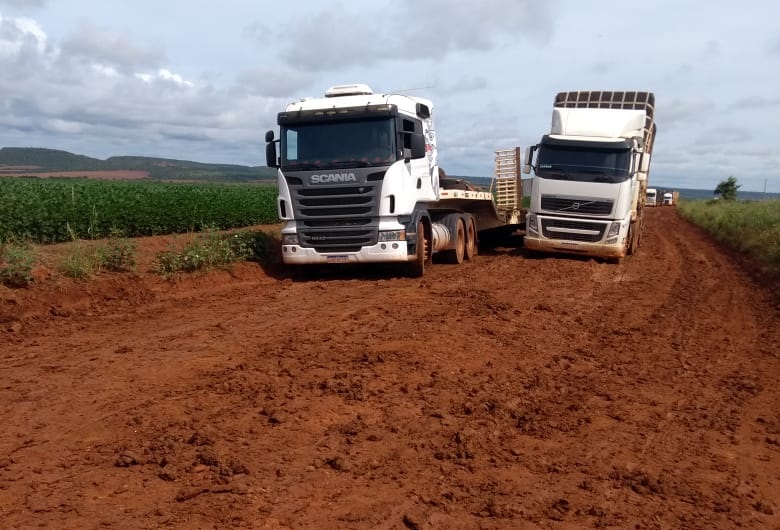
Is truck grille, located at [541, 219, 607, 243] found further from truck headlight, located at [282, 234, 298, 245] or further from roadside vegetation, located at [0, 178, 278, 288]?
roadside vegetation, located at [0, 178, 278, 288]

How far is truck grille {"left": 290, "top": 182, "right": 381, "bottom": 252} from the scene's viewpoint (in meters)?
11.5

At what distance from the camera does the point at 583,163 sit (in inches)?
578

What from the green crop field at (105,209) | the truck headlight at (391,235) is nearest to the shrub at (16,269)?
the green crop field at (105,209)

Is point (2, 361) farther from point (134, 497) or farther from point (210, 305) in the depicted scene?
point (134, 497)

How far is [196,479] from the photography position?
4258 mm

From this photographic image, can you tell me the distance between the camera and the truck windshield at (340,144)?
11.5 m

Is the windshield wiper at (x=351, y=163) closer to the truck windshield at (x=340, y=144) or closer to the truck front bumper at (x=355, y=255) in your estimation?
the truck windshield at (x=340, y=144)

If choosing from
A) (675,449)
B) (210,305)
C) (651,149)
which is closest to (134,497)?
(675,449)

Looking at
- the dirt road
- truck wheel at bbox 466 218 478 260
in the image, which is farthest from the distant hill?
the dirt road

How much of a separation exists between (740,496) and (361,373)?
11.0 feet

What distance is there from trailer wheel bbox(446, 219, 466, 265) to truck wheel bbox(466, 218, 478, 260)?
37 centimetres

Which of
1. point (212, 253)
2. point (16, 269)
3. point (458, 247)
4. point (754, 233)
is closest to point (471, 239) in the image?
point (458, 247)

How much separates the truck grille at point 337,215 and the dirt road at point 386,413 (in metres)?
1.73

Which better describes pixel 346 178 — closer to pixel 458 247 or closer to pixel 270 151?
pixel 270 151
